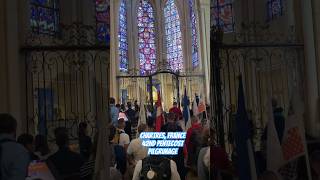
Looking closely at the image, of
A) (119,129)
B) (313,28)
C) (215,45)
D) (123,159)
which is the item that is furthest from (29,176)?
(313,28)

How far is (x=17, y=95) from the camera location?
30.3 feet

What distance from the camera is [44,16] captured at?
53.0ft

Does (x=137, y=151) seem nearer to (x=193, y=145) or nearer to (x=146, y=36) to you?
(x=193, y=145)

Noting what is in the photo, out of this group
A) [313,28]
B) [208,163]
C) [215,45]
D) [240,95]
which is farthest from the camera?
[313,28]

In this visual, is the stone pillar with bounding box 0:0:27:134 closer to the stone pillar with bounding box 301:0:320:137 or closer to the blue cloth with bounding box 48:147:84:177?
the blue cloth with bounding box 48:147:84:177

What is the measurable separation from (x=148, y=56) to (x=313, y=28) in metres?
24.8

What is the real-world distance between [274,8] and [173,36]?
57.2 feet

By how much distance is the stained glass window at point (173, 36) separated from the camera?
33.8m

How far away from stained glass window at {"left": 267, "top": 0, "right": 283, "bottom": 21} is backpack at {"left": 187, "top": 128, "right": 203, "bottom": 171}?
27.7ft

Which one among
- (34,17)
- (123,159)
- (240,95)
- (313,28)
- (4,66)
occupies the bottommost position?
(123,159)

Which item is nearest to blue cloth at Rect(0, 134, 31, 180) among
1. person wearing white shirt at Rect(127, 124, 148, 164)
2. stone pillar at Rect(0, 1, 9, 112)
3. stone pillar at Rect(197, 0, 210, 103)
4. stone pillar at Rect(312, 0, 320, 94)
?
person wearing white shirt at Rect(127, 124, 148, 164)

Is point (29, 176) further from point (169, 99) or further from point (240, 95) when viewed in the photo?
point (169, 99)

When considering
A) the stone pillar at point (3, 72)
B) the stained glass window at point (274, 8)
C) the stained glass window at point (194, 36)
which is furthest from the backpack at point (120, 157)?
the stained glass window at point (194, 36)

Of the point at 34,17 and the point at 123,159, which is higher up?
the point at 34,17
